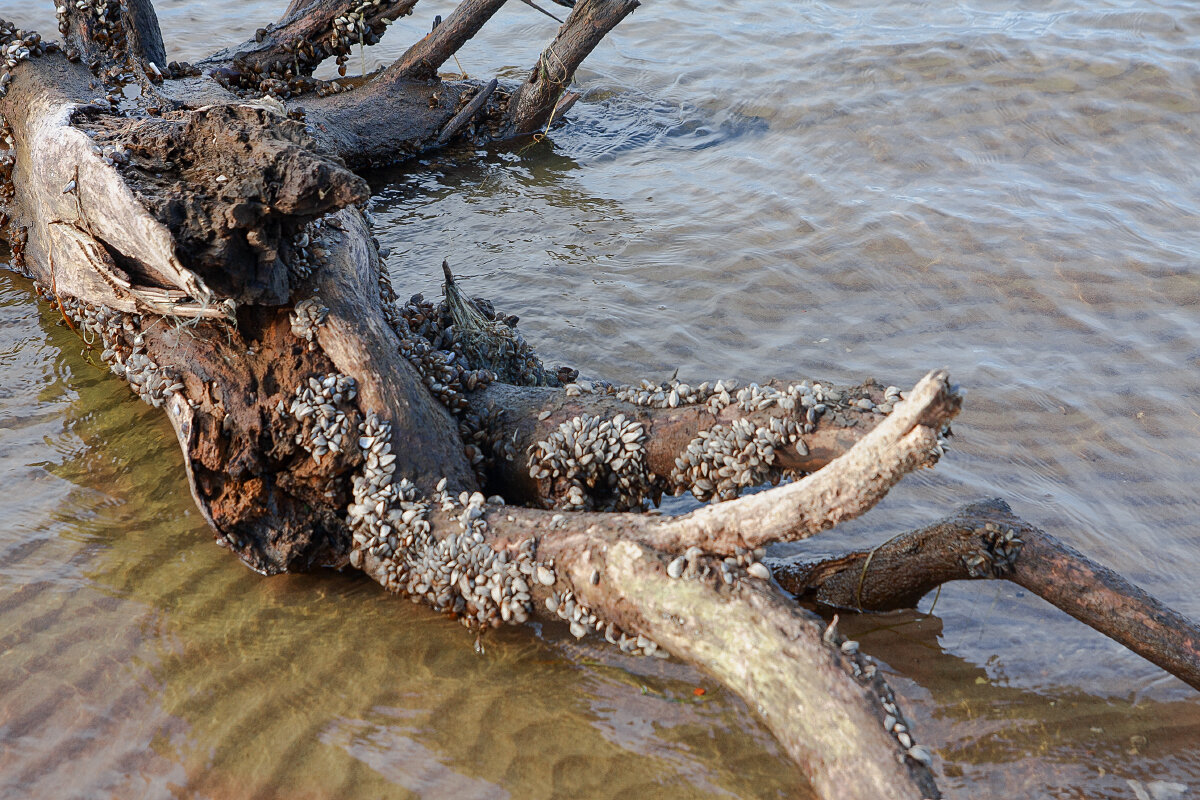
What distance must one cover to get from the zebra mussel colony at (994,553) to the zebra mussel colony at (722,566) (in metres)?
0.89

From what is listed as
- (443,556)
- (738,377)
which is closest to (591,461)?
(443,556)

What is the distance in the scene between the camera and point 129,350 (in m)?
3.84

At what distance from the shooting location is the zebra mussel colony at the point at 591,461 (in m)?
3.43

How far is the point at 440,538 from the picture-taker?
3.15 meters

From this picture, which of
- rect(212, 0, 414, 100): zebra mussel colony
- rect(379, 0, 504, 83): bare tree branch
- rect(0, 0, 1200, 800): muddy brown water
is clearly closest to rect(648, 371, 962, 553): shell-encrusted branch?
rect(0, 0, 1200, 800): muddy brown water

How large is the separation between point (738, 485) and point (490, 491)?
3.43 feet

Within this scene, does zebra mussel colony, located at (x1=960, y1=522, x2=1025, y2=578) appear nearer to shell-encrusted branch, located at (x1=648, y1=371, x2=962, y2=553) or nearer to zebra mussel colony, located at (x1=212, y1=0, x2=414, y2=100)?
shell-encrusted branch, located at (x1=648, y1=371, x2=962, y2=553)

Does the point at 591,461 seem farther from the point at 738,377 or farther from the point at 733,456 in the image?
the point at 738,377

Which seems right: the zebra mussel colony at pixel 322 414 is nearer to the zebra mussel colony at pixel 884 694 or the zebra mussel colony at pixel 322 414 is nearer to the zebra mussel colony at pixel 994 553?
the zebra mussel colony at pixel 884 694

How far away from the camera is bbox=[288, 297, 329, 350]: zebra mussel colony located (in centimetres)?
332

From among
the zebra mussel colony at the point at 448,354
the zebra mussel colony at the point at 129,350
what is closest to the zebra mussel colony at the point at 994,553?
the zebra mussel colony at the point at 448,354

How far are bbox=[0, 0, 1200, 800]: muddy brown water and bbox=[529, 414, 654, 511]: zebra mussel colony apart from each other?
1.87 ft

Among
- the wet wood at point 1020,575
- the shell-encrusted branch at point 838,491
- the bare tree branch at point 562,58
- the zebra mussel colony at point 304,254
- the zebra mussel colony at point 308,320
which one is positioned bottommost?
the wet wood at point 1020,575

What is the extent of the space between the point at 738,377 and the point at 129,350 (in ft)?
10.0
